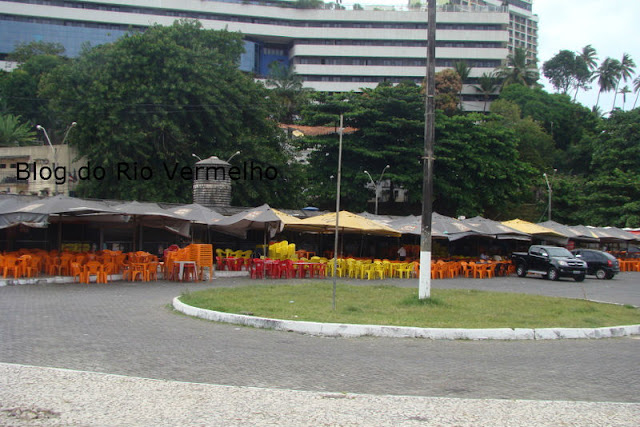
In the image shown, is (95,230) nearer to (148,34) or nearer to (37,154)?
(148,34)

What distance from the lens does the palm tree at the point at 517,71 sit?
94438 millimetres

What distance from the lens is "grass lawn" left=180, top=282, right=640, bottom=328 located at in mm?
11883

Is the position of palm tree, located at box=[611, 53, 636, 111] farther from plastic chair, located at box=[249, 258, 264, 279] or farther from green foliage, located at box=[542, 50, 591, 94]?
plastic chair, located at box=[249, 258, 264, 279]

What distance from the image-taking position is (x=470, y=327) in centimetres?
1120

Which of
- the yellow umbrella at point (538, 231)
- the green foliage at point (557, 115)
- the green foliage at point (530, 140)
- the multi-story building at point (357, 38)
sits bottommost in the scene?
the yellow umbrella at point (538, 231)

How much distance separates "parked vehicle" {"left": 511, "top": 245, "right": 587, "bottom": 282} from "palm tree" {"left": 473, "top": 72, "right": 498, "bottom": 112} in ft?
227

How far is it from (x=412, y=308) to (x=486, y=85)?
87443mm

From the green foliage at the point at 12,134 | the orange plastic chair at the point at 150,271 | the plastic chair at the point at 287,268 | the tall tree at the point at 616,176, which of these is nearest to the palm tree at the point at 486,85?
the tall tree at the point at 616,176

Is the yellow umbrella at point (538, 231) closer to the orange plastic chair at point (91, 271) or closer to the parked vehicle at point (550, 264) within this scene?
the parked vehicle at point (550, 264)

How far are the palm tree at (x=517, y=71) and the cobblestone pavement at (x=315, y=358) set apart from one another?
8986 cm

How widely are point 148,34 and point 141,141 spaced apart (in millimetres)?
7554

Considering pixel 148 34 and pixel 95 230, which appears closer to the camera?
pixel 95 230

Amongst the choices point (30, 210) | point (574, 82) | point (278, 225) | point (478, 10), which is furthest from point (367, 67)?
point (30, 210)

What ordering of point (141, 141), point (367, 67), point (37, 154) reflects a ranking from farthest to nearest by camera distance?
point (367, 67), point (37, 154), point (141, 141)
